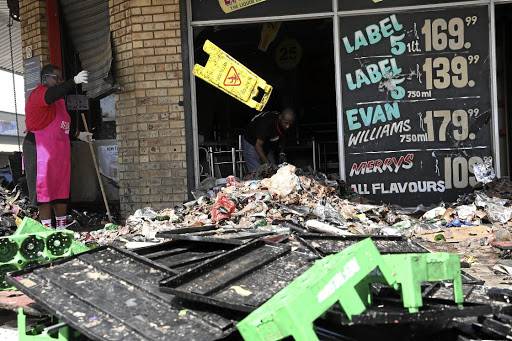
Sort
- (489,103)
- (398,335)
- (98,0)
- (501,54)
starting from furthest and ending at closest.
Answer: (501,54)
(98,0)
(489,103)
(398,335)

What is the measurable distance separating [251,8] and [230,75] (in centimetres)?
110

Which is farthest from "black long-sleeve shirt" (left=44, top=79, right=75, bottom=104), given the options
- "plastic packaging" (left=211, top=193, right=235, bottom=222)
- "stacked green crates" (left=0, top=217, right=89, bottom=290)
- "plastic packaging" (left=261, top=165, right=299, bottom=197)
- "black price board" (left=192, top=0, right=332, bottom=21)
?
"stacked green crates" (left=0, top=217, right=89, bottom=290)

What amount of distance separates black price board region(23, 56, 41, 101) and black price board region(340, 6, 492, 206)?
16.3 feet

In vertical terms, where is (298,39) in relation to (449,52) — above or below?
above

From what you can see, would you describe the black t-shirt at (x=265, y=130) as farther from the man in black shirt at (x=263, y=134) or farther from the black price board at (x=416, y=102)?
the black price board at (x=416, y=102)

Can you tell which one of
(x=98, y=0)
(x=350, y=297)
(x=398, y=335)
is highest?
(x=98, y=0)

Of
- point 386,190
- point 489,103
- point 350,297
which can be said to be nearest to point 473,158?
point 489,103

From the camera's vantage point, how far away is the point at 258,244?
371 cm

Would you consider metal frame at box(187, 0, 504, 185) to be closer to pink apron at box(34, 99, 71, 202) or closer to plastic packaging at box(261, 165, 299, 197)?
plastic packaging at box(261, 165, 299, 197)

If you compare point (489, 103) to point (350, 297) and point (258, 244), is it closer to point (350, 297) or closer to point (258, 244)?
point (258, 244)

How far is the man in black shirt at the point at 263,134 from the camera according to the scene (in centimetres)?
909

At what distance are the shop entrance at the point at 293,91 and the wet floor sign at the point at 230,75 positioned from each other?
2.49 m

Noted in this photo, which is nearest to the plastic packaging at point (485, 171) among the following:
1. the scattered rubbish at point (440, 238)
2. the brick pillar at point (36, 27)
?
the scattered rubbish at point (440, 238)

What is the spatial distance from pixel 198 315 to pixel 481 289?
5.99 feet
